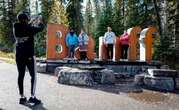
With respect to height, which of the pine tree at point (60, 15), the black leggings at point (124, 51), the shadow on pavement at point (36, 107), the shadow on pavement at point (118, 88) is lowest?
the shadow on pavement at point (36, 107)

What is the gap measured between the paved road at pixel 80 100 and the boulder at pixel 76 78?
31.6 inches

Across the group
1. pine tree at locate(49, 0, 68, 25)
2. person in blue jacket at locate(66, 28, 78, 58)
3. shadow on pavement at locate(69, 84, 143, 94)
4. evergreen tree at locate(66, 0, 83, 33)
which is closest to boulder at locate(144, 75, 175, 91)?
shadow on pavement at locate(69, 84, 143, 94)

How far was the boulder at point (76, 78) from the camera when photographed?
13398mm

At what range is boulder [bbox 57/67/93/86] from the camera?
44.0 ft

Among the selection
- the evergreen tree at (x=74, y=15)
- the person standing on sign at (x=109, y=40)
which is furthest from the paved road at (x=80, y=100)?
the evergreen tree at (x=74, y=15)

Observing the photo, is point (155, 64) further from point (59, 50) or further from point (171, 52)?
point (171, 52)

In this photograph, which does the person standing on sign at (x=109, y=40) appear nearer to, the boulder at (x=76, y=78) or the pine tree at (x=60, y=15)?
the boulder at (x=76, y=78)

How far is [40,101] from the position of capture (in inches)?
372

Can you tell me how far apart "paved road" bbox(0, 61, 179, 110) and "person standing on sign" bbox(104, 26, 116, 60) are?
7.79 meters

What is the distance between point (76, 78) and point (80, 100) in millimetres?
3583

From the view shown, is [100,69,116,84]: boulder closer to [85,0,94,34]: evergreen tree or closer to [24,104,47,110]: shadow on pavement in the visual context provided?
[24,104,47,110]: shadow on pavement

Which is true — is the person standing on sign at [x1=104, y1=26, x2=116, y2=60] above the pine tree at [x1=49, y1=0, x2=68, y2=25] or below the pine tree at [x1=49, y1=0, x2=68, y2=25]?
below

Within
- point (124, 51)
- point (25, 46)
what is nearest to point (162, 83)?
point (25, 46)

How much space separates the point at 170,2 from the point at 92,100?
108 ft
